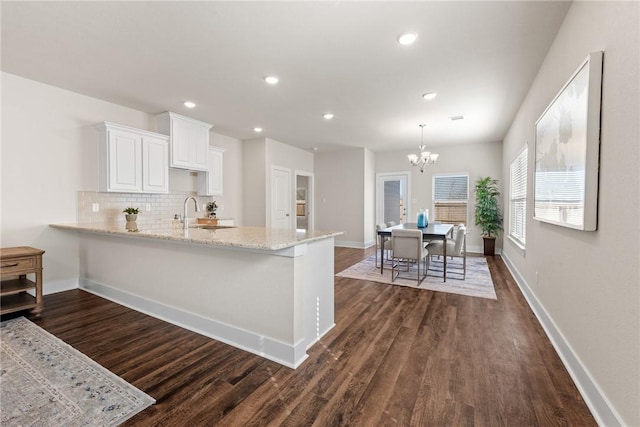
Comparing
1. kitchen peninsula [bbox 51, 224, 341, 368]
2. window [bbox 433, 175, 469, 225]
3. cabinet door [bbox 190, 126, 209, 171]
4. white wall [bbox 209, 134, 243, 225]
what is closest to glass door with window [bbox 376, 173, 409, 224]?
window [bbox 433, 175, 469, 225]

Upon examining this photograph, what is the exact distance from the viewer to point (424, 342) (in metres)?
2.43

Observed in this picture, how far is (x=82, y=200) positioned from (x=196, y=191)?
1.74 meters

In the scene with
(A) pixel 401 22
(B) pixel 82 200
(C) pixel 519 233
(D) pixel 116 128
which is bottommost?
(C) pixel 519 233

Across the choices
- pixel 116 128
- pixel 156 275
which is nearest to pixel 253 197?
pixel 116 128

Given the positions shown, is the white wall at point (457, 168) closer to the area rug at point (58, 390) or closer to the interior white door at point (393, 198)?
the interior white door at point (393, 198)

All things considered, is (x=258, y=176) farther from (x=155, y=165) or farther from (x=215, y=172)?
(x=155, y=165)

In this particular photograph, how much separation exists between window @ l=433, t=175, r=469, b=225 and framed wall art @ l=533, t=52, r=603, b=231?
4.51 metres

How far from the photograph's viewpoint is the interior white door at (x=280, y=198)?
6445 millimetres

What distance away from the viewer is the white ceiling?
2160 mm

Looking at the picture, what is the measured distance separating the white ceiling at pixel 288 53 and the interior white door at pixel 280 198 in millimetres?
2164

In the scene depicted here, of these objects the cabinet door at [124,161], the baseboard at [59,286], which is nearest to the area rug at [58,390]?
the baseboard at [59,286]

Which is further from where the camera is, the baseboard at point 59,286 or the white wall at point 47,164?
the baseboard at point 59,286

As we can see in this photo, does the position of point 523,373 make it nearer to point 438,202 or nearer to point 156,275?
point 156,275

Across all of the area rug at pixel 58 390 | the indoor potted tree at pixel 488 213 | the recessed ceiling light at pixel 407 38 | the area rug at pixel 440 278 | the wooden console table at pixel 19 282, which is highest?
the recessed ceiling light at pixel 407 38
